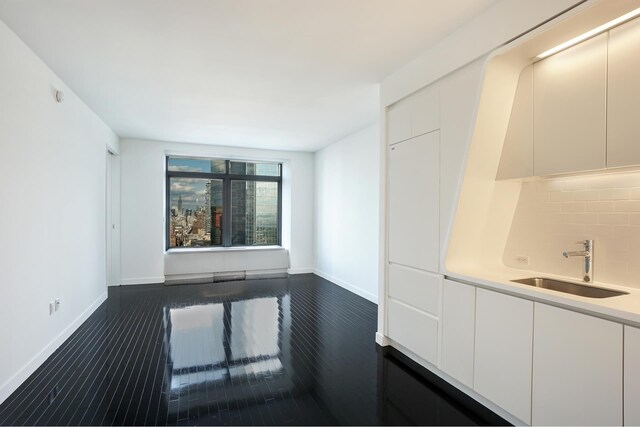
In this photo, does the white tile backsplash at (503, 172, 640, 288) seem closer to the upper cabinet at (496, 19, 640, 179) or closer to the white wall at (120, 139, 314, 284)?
the upper cabinet at (496, 19, 640, 179)

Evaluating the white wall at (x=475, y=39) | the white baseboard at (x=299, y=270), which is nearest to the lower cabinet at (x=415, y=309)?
the white wall at (x=475, y=39)

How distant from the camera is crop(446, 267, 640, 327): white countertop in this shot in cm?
159

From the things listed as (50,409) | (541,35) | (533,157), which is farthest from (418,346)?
(50,409)

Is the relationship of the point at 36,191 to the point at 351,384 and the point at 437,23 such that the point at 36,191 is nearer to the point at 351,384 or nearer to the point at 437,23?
the point at 351,384

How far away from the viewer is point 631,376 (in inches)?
60.4

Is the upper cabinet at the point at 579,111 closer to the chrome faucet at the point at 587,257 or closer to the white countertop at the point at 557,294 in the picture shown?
the chrome faucet at the point at 587,257

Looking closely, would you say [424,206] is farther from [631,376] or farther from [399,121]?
[631,376]

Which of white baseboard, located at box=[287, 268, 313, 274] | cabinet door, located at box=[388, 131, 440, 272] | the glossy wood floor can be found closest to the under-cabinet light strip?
cabinet door, located at box=[388, 131, 440, 272]

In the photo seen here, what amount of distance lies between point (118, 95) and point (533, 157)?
431 cm

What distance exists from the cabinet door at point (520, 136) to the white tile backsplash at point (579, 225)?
0.24 meters

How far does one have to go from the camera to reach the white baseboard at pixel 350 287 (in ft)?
16.8

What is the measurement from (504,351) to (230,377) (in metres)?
2.06

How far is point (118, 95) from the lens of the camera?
3.96 metres

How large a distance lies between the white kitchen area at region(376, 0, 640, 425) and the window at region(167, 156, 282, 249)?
4.98 m
